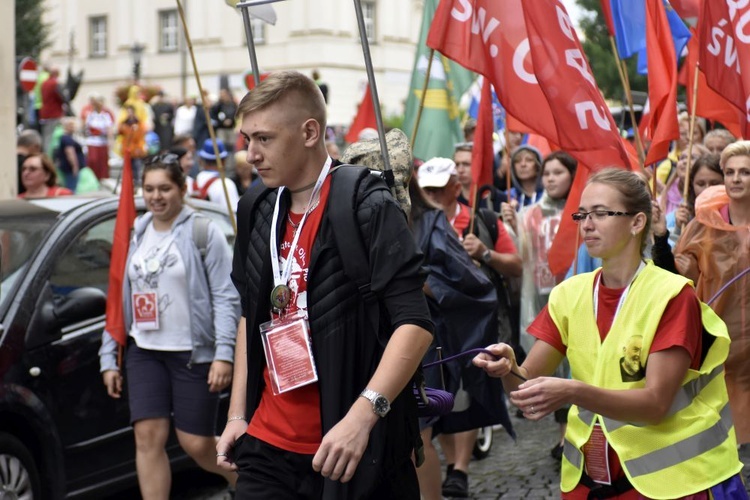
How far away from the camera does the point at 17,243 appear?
671 centimetres

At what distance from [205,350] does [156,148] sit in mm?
19498

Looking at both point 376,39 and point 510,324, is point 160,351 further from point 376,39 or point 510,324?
point 376,39

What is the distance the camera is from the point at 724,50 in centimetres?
641

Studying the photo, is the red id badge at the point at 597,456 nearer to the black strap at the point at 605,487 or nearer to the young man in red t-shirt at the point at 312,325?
the black strap at the point at 605,487

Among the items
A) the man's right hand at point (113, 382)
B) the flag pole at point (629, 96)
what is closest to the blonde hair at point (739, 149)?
the flag pole at point (629, 96)

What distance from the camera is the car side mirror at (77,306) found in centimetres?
641

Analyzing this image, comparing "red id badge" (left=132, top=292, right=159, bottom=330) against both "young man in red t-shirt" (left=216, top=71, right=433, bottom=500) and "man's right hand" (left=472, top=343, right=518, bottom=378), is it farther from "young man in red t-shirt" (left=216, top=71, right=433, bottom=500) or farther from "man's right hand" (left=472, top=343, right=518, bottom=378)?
"man's right hand" (left=472, top=343, right=518, bottom=378)

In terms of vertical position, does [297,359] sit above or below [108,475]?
above

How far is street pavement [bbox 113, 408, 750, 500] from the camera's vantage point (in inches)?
293

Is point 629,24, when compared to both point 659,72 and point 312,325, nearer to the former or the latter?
point 659,72

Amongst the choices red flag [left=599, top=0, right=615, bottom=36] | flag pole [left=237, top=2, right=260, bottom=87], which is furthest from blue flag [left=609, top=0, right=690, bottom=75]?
flag pole [left=237, top=2, right=260, bottom=87]

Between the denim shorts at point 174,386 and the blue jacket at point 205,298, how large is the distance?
0.08 m

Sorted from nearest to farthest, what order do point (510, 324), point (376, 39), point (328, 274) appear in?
point (328, 274), point (510, 324), point (376, 39)

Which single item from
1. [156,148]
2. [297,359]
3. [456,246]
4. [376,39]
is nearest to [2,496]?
[456,246]
